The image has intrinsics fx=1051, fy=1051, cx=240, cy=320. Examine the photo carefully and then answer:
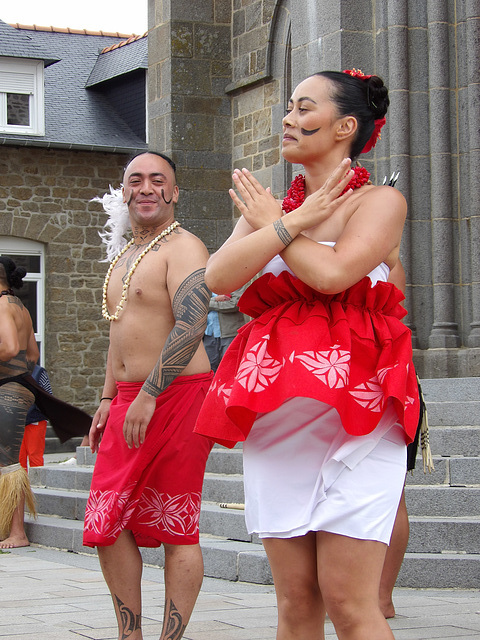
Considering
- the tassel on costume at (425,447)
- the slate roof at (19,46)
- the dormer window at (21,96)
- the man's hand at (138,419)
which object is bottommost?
the tassel on costume at (425,447)

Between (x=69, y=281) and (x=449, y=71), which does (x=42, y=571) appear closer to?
(x=449, y=71)

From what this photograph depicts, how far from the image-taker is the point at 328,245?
8.90 ft

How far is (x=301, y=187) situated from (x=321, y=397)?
701mm

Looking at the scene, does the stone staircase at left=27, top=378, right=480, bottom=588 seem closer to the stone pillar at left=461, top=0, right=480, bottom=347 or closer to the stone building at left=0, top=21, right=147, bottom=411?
the stone pillar at left=461, top=0, right=480, bottom=347

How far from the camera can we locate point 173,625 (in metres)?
3.80

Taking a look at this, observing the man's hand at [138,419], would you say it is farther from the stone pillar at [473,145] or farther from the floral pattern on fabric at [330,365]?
the stone pillar at [473,145]

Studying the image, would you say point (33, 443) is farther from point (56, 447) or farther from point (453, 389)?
point (56, 447)

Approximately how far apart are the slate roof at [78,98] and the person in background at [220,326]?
1003cm

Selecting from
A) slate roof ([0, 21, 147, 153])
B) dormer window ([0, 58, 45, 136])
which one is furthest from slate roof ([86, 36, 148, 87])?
dormer window ([0, 58, 45, 136])

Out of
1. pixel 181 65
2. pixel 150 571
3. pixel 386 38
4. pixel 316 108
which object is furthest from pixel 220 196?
pixel 316 108

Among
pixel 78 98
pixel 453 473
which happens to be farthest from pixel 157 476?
pixel 78 98

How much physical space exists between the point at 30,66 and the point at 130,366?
17.6 meters

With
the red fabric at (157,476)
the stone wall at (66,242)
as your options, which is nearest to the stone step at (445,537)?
the red fabric at (157,476)

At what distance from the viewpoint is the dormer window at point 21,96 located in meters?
19.8
